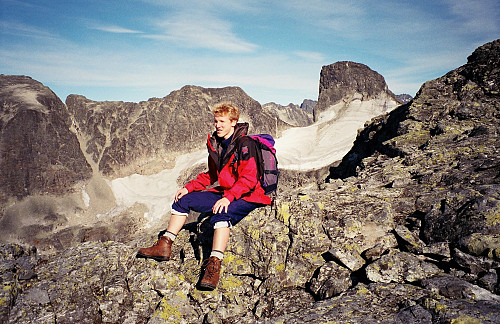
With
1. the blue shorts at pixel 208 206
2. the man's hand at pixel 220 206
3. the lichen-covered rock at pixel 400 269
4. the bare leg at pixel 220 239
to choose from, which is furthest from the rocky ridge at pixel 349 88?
the bare leg at pixel 220 239

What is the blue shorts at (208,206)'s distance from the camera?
7.11 meters

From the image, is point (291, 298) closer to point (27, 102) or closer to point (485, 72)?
point (485, 72)

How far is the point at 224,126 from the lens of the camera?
296 inches

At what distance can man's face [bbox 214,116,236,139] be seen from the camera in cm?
746

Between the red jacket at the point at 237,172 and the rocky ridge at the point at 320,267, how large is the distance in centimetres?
93

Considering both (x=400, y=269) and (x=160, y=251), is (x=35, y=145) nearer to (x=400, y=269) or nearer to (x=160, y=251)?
(x=160, y=251)

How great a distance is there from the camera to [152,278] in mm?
7086

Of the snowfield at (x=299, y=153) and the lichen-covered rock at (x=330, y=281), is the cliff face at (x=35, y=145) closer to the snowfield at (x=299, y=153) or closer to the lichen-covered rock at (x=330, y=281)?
the snowfield at (x=299, y=153)

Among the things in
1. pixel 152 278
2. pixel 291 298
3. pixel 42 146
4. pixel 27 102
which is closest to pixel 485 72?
pixel 291 298

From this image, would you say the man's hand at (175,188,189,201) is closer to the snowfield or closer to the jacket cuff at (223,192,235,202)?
the jacket cuff at (223,192,235,202)

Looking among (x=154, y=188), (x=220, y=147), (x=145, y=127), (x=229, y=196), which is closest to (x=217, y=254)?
(x=229, y=196)

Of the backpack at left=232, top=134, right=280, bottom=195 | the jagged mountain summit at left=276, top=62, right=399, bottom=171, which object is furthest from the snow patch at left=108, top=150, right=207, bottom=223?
the backpack at left=232, top=134, right=280, bottom=195

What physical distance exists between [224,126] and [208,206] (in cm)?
218

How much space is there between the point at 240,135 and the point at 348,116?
128 meters
